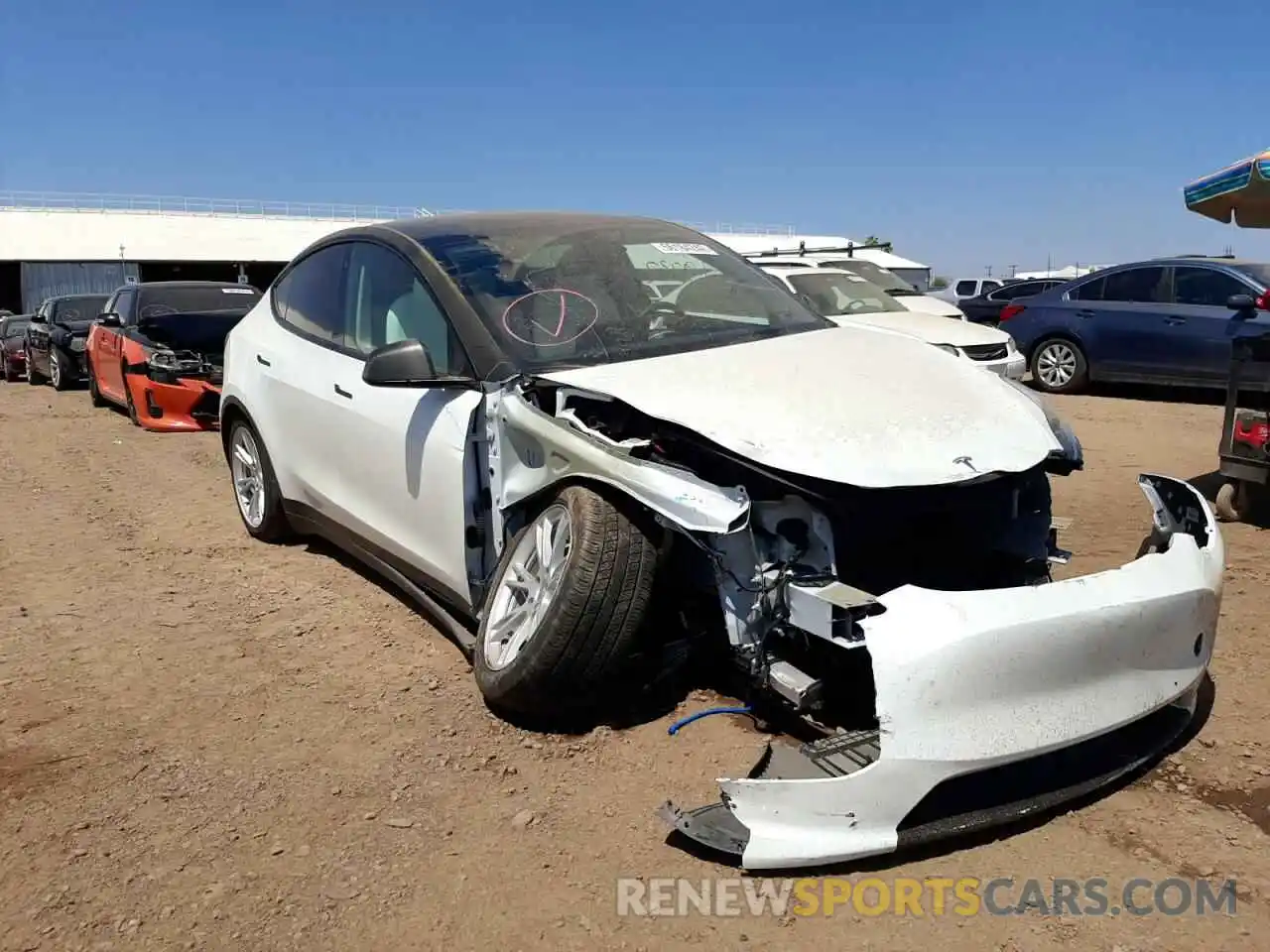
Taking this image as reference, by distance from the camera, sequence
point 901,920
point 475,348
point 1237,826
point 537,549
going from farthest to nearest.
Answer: point 475,348 < point 537,549 < point 1237,826 < point 901,920

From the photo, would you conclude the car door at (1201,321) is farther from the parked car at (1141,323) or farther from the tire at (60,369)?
the tire at (60,369)

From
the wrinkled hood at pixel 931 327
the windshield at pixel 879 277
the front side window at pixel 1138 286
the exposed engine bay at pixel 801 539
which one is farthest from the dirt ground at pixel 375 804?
the front side window at pixel 1138 286

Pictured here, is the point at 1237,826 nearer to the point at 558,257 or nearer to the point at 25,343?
the point at 558,257

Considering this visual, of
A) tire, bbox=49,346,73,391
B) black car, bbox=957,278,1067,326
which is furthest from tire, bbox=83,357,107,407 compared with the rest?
black car, bbox=957,278,1067,326

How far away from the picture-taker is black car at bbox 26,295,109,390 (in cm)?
1524


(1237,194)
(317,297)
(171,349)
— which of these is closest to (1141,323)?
(1237,194)

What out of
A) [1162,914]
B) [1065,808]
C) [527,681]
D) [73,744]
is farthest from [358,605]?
[1162,914]

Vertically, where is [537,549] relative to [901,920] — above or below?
above

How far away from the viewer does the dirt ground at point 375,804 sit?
239 cm

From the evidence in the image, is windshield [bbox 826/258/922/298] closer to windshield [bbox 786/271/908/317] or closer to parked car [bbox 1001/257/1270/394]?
windshield [bbox 786/271/908/317]

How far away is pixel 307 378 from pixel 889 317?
6621mm

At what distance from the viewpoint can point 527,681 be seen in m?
3.06

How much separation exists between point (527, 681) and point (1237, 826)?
195 cm

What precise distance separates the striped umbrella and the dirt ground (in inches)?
135
